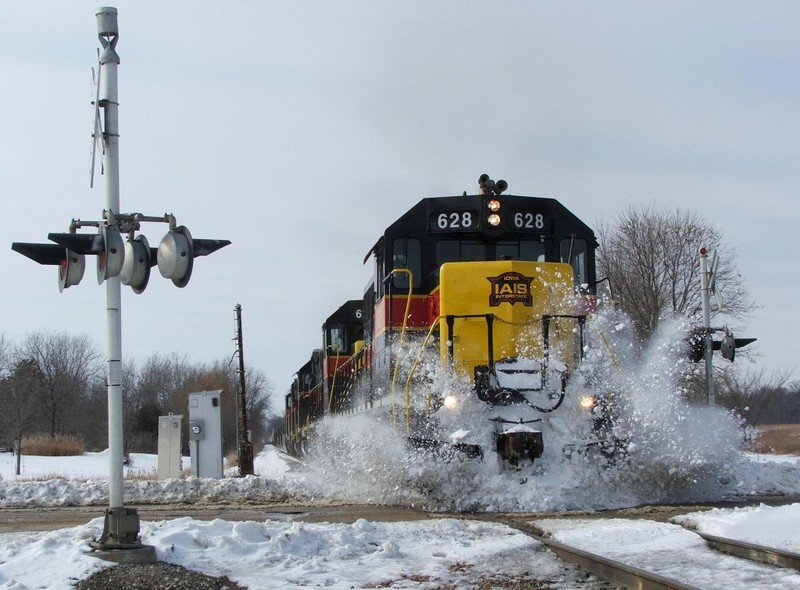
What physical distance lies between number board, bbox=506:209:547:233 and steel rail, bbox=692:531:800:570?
5.50 metres

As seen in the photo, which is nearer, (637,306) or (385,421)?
(385,421)

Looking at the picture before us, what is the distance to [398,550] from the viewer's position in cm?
732

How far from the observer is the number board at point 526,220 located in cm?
1200

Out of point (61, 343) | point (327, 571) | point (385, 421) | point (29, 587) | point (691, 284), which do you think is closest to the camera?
point (29, 587)

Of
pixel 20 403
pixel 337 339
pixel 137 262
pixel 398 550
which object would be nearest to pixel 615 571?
pixel 398 550

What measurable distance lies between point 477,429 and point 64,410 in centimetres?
7029

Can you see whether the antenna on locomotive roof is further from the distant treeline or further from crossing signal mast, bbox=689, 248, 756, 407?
the distant treeline

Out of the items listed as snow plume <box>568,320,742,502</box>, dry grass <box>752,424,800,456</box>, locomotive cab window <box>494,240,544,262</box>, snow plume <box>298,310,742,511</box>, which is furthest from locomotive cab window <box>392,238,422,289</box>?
dry grass <box>752,424,800,456</box>

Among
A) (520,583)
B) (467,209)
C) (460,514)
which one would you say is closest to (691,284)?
(467,209)

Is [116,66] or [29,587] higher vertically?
[116,66]

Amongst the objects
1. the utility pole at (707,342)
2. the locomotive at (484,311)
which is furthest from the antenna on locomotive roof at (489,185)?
the utility pole at (707,342)

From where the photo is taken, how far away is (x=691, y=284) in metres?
30.8

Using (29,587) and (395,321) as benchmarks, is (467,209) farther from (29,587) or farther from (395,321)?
(29,587)

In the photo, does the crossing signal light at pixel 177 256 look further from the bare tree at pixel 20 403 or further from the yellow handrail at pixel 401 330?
the bare tree at pixel 20 403
